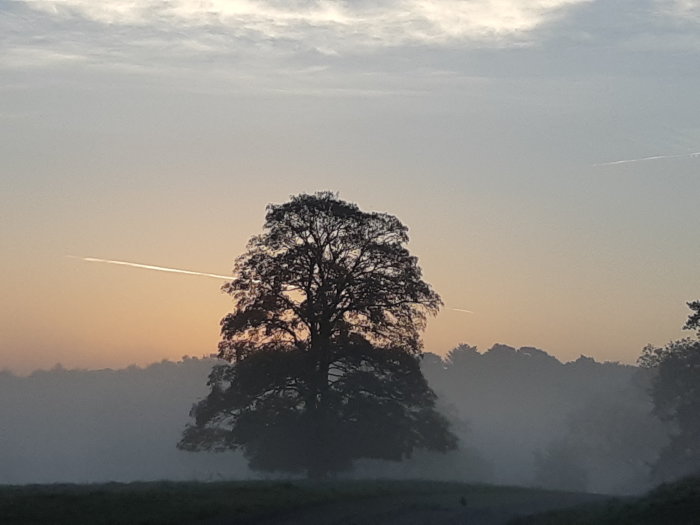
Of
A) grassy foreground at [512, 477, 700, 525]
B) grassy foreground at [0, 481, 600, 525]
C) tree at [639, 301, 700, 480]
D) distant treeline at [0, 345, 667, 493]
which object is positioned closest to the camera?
grassy foreground at [512, 477, 700, 525]

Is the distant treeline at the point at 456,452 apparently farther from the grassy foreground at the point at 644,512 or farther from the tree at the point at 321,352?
the grassy foreground at the point at 644,512

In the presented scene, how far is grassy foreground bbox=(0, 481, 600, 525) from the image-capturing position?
25.5m

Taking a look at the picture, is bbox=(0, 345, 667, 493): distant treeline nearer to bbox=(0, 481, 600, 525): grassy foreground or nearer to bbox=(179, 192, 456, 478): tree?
bbox=(179, 192, 456, 478): tree

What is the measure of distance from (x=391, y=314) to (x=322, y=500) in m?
17.0

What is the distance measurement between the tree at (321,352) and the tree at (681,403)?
28607 mm

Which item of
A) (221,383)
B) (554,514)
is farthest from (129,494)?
(221,383)

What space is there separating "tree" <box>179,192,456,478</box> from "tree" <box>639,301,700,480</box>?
93.9ft

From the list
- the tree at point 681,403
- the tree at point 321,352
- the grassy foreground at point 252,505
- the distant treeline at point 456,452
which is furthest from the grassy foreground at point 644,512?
the tree at point 681,403

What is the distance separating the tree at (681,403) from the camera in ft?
240

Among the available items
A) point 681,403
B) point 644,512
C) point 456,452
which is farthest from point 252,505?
point 456,452

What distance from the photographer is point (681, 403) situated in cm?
7788

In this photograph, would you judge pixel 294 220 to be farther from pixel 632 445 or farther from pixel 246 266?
pixel 632 445

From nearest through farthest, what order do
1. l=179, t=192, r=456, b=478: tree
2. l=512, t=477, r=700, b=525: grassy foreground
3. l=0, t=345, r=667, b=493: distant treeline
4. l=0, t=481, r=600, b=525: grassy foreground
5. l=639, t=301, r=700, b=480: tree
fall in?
l=512, t=477, r=700, b=525: grassy foreground < l=0, t=481, r=600, b=525: grassy foreground < l=179, t=192, r=456, b=478: tree < l=639, t=301, r=700, b=480: tree < l=0, t=345, r=667, b=493: distant treeline

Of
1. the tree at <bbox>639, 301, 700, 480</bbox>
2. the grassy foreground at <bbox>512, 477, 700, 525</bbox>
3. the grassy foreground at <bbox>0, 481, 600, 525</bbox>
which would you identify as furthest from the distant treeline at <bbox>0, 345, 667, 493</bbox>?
the grassy foreground at <bbox>512, 477, 700, 525</bbox>
